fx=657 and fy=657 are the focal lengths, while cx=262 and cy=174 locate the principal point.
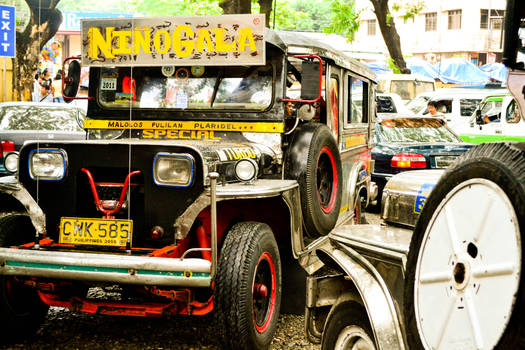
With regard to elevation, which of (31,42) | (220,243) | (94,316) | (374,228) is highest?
(31,42)

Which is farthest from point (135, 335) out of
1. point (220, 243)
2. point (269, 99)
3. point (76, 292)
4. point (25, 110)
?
point (25, 110)

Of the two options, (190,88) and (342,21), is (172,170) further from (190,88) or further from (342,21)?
(342,21)

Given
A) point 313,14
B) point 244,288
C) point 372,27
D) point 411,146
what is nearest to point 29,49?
point 411,146

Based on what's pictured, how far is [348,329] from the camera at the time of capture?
306cm

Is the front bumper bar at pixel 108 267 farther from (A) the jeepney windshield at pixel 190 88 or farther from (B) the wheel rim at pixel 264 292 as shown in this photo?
(A) the jeepney windshield at pixel 190 88

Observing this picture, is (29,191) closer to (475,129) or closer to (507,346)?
(507,346)

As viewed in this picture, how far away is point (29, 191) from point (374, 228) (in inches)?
91.2

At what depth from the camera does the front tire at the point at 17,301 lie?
4359mm

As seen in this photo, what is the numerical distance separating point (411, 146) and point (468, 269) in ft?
25.8

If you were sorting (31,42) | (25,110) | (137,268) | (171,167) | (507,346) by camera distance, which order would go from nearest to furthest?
(507,346) → (137,268) → (171,167) → (25,110) → (31,42)

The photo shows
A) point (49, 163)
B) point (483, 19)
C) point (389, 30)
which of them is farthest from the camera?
point (483, 19)

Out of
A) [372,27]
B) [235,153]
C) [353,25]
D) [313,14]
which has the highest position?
[313,14]

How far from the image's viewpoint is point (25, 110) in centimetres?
1059

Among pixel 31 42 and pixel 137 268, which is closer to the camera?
pixel 137 268
